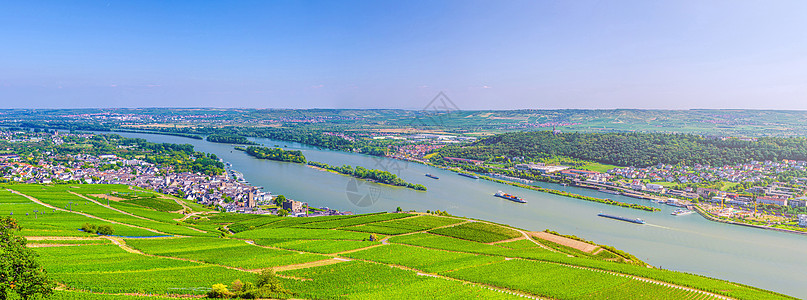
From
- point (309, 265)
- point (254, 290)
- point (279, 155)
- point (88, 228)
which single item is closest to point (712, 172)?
point (309, 265)

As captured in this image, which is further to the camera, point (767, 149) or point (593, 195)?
point (767, 149)

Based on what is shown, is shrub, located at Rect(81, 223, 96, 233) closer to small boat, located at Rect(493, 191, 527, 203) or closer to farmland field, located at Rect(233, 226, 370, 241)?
farmland field, located at Rect(233, 226, 370, 241)

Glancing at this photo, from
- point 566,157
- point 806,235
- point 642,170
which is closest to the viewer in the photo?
point 806,235

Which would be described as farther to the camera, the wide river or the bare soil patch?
the wide river

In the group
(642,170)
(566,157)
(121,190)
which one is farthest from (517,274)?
(566,157)

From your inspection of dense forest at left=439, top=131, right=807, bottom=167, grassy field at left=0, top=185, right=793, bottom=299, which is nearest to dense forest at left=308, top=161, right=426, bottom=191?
grassy field at left=0, top=185, right=793, bottom=299

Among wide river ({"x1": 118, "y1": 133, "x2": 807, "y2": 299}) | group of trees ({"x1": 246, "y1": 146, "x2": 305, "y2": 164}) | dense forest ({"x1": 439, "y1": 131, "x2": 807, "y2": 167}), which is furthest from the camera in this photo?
group of trees ({"x1": 246, "y1": 146, "x2": 305, "y2": 164})

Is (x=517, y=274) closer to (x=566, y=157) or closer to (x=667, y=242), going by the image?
(x=667, y=242)
